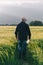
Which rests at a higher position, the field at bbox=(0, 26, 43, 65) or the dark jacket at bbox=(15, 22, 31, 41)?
the dark jacket at bbox=(15, 22, 31, 41)

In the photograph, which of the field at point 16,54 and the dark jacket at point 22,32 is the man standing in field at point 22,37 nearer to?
the dark jacket at point 22,32

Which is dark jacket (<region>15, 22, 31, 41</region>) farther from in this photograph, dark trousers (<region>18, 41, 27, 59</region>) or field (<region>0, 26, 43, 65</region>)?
field (<region>0, 26, 43, 65</region>)

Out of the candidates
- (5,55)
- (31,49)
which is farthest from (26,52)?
(5,55)

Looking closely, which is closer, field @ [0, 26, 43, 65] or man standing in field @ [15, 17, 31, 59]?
field @ [0, 26, 43, 65]

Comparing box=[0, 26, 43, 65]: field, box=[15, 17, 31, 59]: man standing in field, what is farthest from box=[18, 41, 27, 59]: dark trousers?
box=[0, 26, 43, 65]: field

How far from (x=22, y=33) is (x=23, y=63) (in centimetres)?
136

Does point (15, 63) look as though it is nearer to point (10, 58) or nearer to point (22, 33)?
point (10, 58)

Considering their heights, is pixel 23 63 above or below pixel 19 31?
below

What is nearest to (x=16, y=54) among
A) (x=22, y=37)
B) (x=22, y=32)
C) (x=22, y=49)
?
(x=22, y=49)

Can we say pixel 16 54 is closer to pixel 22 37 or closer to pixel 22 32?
pixel 22 37

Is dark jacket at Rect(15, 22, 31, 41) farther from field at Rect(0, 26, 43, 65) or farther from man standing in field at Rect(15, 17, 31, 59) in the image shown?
→ field at Rect(0, 26, 43, 65)

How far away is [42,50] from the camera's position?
16188mm

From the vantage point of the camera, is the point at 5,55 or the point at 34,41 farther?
the point at 34,41

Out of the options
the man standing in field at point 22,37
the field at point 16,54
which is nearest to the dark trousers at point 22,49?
the man standing in field at point 22,37
